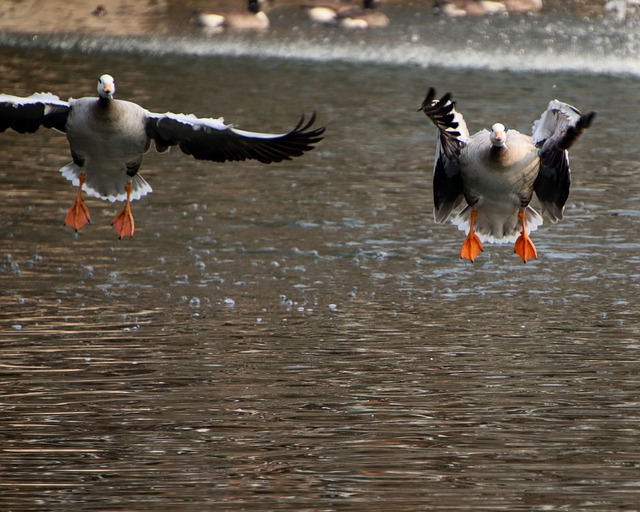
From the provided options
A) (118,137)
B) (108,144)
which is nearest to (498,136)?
(118,137)

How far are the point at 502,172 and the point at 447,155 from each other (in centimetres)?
55

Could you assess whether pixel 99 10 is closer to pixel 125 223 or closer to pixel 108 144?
pixel 125 223

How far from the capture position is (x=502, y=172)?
9852 millimetres

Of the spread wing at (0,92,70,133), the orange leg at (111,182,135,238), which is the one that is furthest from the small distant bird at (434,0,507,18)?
the spread wing at (0,92,70,133)

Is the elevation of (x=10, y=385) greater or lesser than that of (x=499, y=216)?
lesser

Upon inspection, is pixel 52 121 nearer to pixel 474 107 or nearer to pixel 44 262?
pixel 44 262

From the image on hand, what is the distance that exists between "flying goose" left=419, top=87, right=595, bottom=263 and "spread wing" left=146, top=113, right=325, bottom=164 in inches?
42.9

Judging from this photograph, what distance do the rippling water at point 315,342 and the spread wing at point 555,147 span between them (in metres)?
0.79

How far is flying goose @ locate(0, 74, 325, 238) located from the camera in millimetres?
10242

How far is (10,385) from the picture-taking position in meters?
8.25

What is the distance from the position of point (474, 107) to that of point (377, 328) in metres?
12.7

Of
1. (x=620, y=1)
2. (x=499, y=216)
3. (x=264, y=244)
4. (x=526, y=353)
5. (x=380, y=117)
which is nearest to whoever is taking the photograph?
(x=526, y=353)

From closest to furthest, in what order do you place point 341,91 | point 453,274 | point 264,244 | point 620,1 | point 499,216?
point 499,216 → point 453,274 → point 264,244 → point 341,91 → point 620,1

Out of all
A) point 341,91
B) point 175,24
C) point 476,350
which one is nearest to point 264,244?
point 476,350
